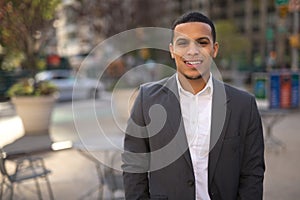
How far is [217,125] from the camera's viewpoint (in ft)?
5.62

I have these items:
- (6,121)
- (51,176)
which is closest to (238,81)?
(6,121)

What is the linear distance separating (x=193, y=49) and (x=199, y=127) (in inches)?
14.0

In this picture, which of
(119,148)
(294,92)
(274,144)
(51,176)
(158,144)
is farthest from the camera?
(294,92)

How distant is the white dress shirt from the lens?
171 centimetres

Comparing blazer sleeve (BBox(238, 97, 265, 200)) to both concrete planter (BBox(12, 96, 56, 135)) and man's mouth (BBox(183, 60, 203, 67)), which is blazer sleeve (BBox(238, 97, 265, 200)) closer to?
man's mouth (BBox(183, 60, 203, 67))

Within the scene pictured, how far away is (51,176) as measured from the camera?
17.2ft

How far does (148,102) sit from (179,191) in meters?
0.43

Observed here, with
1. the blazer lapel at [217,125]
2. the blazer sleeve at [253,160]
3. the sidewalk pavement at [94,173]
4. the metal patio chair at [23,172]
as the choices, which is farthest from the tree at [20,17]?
the blazer sleeve at [253,160]

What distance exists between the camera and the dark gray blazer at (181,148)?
1.70 m

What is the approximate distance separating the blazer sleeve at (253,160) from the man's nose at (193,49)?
1.26 feet

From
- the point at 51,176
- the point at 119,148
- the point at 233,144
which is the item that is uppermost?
the point at 233,144

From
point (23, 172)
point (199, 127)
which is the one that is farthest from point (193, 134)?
point (23, 172)

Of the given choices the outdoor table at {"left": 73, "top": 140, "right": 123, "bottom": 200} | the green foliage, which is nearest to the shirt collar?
the outdoor table at {"left": 73, "top": 140, "right": 123, "bottom": 200}

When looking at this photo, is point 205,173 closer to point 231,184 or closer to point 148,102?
point 231,184
